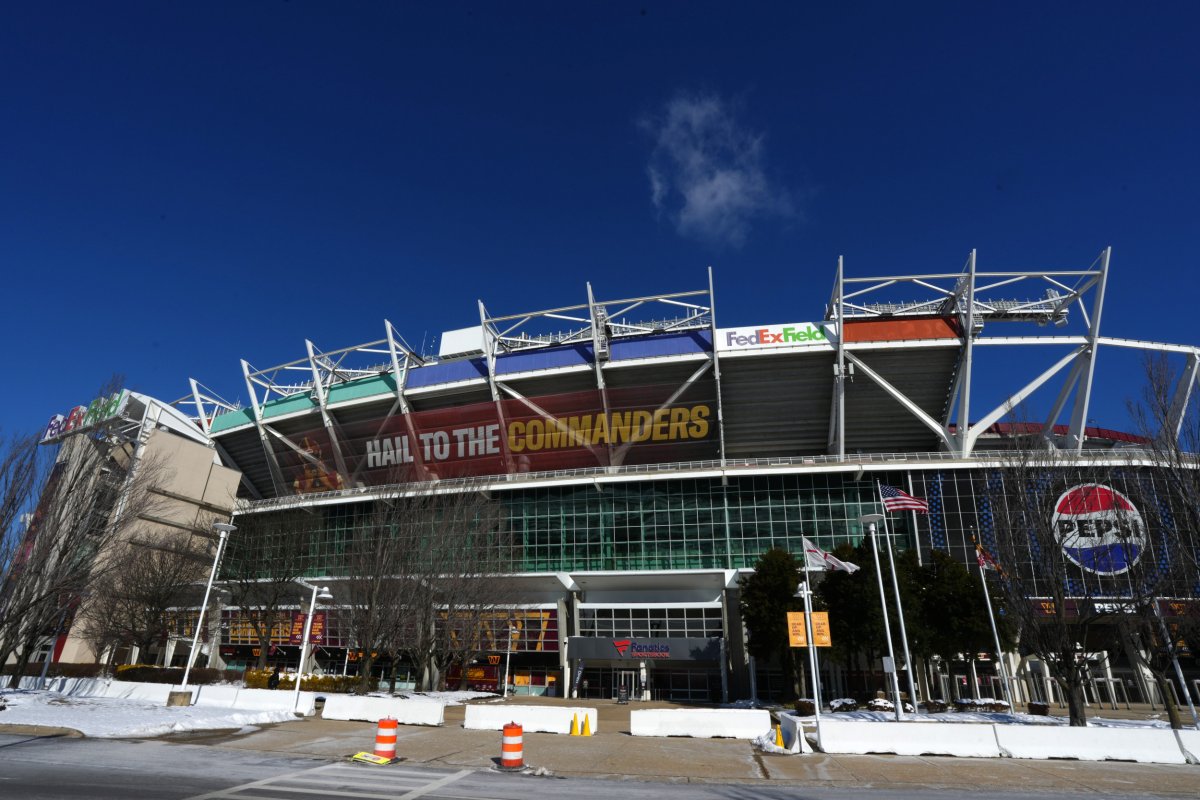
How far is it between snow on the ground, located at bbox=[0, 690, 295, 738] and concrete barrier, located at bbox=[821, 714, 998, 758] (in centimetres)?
1809

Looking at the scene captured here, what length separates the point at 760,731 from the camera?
21.7 m

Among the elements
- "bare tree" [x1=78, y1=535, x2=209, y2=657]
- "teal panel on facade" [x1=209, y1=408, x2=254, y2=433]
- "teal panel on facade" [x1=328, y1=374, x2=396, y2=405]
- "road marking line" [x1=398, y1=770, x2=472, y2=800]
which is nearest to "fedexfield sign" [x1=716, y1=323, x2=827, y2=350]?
"teal panel on facade" [x1=328, y1=374, x2=396, y2=405]

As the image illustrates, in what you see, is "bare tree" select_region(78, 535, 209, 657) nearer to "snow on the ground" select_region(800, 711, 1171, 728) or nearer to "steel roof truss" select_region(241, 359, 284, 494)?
"steel roof truss" select_region(241, 359, 284, 494)

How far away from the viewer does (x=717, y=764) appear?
1574cm

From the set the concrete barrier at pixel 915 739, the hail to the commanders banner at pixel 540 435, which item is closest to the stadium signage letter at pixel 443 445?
the hail to the commanders banner at pixel 540 435

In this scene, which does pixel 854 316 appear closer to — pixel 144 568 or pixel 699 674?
pixel 699 674

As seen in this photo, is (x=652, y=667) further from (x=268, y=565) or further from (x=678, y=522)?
(x=268, y=565)

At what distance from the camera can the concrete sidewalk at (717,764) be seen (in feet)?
44.9

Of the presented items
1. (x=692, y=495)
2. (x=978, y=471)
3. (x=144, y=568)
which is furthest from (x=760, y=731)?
(x=144, y=568)

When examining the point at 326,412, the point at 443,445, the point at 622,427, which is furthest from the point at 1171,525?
the point at 326,412

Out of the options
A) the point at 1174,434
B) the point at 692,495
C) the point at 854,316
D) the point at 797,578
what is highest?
the point at 854,316

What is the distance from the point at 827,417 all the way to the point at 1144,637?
82.9 feet

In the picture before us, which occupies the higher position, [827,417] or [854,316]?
[854,316]

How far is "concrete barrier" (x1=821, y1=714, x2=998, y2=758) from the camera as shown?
58.2 ft
